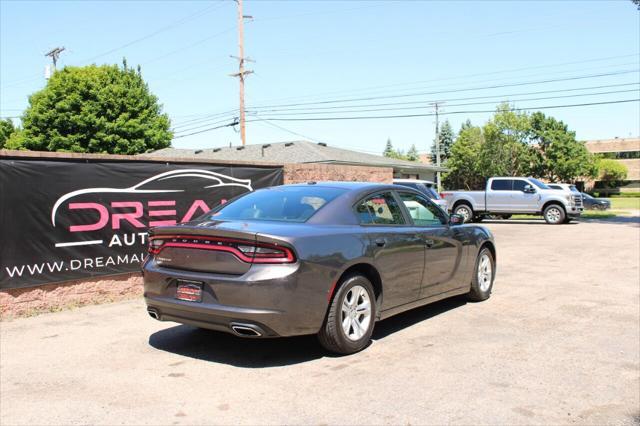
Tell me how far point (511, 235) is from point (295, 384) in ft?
50.4

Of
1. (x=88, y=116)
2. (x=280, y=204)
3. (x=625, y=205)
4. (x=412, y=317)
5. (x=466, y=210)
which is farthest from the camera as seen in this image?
(x=625, y=205)

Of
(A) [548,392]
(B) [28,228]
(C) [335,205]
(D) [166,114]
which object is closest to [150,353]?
(C) [335,205]

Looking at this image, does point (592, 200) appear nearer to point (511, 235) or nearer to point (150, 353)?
point (511, 235)

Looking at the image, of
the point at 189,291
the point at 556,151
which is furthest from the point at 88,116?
the point at 556,151

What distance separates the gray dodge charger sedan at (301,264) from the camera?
4.52 meters

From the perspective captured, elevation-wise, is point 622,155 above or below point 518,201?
above

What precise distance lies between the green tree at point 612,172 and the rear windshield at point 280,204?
3457 inches

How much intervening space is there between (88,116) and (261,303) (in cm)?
3698

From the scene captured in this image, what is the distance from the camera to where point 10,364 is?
5.04m

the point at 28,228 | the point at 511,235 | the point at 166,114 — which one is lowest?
the point at 511,235

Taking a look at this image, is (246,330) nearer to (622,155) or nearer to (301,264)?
(301,264)

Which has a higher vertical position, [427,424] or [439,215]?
[439,215]

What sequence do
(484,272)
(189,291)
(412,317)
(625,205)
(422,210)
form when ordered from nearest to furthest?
(189,291)
(422,210)
(412,317)
(484,272)
(625,205)

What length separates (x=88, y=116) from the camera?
3747 centimetres
